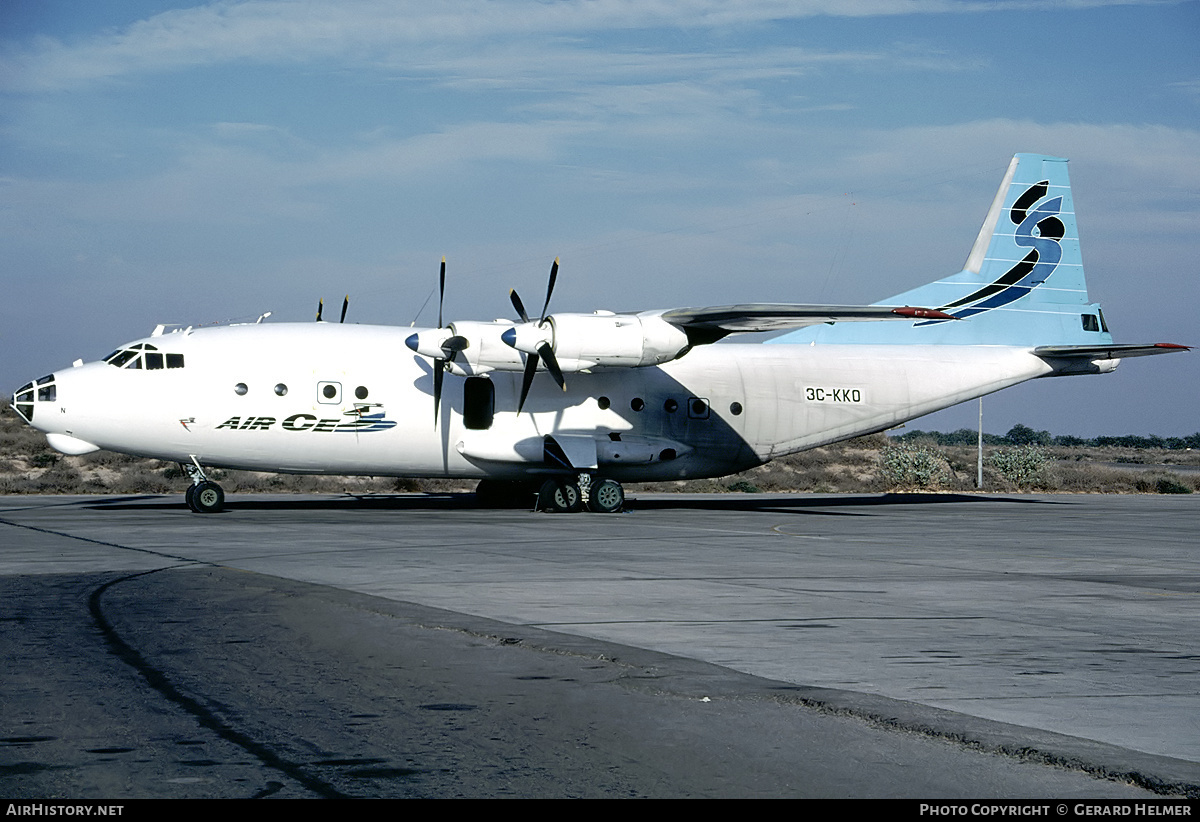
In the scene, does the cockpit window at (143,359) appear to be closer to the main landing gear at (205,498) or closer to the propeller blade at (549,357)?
the main landing gear at (205,498)

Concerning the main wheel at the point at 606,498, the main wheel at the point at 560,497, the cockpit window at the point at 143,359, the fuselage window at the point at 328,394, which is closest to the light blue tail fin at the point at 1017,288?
the main wheel at the point at 606,498

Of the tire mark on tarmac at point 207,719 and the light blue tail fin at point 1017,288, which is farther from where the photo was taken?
the light blue tail fin at point 1017,288

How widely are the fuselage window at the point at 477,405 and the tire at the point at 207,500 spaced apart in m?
5.84

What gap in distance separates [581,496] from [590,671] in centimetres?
1996

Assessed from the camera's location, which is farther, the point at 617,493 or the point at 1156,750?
the point at 617,493

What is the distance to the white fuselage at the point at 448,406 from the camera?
26953 mm

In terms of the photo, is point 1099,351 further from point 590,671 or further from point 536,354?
point 590,671

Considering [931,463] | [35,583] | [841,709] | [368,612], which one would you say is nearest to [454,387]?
[35,583]

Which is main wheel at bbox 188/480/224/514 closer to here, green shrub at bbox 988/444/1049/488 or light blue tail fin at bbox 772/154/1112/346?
light blue tail fin at bbox 772/154/1112/346

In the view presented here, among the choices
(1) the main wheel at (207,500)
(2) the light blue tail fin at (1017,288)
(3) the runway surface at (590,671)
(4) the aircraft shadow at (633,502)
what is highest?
(2) the light blue tail fin at (1017,288)

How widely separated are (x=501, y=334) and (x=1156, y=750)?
2166 cm

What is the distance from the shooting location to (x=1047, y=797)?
17.5 feet

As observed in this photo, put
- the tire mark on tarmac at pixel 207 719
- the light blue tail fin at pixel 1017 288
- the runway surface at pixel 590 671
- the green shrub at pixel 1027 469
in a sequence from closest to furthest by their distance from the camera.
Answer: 1. the tire mark on tarmac at pixel 207 719
2. the runway surface at pixel 590 671
3. the light blue tail fin at pixel 1017 288
4. the green shrub at pixel 1027 469
